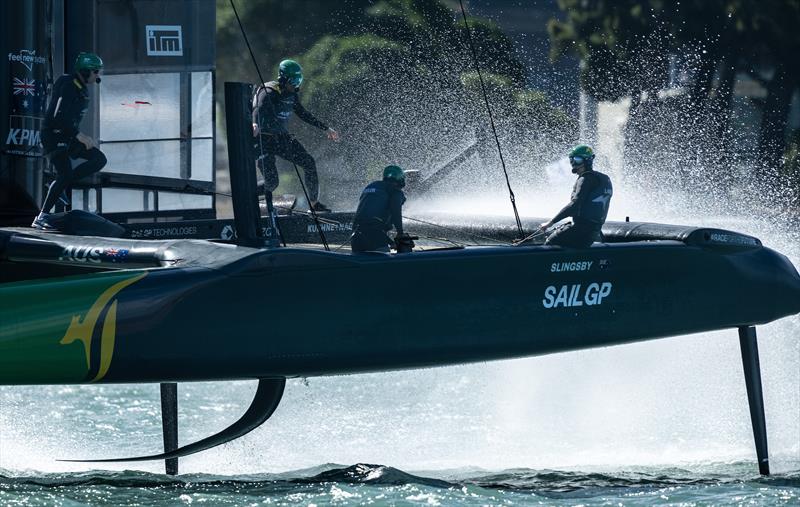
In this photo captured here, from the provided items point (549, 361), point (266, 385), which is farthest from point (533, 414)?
point (266, 385)

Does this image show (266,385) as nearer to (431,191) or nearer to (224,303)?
(224,303)

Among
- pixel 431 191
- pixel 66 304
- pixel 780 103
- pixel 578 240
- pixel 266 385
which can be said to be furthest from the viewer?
pixel 780 103

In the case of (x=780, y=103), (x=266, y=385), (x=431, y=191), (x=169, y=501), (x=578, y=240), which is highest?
(x=780, y=103)

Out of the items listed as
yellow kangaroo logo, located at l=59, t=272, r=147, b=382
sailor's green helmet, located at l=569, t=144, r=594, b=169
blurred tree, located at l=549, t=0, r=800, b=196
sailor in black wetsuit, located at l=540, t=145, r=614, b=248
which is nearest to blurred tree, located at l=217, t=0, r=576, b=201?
blurred tree, located at l=549, t=0, r=800, b=196

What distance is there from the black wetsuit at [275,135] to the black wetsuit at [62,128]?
0.89 meters

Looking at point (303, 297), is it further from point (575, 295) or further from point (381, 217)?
point (575, 295)

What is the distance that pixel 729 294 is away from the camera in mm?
7297

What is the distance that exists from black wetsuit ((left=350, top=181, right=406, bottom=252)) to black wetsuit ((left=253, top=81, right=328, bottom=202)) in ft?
1.32

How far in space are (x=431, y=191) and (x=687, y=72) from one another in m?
11.5

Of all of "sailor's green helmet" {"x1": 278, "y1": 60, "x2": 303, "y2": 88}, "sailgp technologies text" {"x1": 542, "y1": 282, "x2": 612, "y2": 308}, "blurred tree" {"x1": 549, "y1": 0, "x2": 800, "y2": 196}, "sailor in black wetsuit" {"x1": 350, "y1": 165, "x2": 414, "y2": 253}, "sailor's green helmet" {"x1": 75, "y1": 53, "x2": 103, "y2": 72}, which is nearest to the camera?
"sailor in black wetsuit" {"x1": 350, "y1": 165, "x2": 414, "y2": 253}

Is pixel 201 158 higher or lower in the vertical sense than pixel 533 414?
higher

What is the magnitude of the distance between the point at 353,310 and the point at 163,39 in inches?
120

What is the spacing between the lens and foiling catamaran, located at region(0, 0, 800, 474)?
19.2 ft

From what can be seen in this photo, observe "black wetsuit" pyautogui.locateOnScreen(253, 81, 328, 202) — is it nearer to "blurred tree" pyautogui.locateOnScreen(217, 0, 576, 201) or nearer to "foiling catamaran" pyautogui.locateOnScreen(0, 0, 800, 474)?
"foiling catamaran" pyautogui.locateOnScreen(0, 0, 800, 474)
